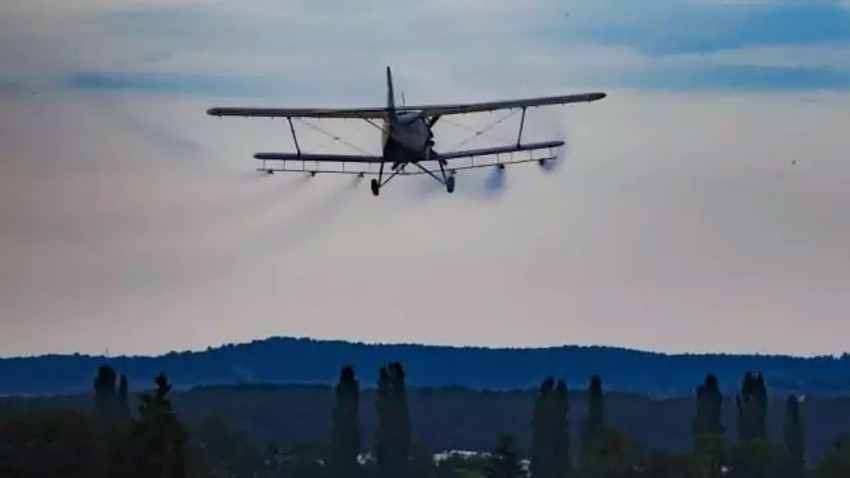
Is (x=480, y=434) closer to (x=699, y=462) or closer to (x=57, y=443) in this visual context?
(x=699, y=462)

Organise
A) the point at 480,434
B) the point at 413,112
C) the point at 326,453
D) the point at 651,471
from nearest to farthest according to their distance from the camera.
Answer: the point at 413,112 → the point at 651,471 → the point at 326,453 → the point at 480,434

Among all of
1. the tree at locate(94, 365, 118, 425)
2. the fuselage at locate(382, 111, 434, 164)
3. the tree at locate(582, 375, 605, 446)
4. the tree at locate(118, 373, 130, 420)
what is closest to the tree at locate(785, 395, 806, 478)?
the tree at locate(582, 375, 605, 446)

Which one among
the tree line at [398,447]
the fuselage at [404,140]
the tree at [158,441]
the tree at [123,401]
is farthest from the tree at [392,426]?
the fuselage at [404,140]

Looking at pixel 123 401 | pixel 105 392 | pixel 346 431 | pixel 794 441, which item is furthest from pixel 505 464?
pixel 105 392

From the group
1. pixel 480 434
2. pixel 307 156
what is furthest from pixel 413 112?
pixel 480 434

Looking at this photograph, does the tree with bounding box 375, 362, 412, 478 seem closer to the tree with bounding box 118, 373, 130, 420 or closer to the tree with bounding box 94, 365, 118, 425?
the tree with bounding box 118, 373, 130, 420

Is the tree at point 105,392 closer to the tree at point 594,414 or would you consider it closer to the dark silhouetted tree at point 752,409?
the tree at point 594,414
